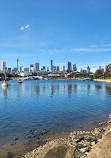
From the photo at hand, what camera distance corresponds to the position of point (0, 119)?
71.8ft

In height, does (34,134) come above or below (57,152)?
below

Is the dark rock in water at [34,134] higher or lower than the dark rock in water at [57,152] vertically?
lower

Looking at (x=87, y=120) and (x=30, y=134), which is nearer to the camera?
(x=30, y=134)

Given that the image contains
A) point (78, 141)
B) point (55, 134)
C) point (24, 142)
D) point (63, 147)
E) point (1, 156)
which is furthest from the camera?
point (55, 134)

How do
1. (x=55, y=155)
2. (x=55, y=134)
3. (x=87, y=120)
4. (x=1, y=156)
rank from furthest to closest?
1. (x=87, y=120)
2. (x=55, y=134)
3. (x=1, y=156)
4. (x=55, y=155)

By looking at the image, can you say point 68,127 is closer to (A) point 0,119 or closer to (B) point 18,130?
(B) point 18,130

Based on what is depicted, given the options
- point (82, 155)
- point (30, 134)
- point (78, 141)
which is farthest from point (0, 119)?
point (82, 155)

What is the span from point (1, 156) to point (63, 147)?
19.7 feet

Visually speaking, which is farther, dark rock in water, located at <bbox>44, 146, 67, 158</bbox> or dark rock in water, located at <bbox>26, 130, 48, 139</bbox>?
dark rock in water, located at <bbox>26, 130, 48, 139</bbox>

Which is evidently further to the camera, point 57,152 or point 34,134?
point 34,134

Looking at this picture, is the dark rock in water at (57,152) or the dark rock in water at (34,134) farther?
the dark rock in water at (34,134)

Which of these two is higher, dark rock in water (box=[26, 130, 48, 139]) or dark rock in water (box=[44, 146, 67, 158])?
dark rock in water (box=[44, 146, 67, 158])

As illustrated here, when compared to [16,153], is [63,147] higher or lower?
higher

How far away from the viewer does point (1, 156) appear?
1164 cm
